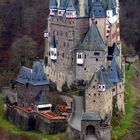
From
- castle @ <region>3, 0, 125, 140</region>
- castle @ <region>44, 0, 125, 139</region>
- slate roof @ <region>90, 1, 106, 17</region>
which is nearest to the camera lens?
castle @ <region>3, 0, 125, 140</region>

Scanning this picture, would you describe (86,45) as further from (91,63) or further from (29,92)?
(29,92)

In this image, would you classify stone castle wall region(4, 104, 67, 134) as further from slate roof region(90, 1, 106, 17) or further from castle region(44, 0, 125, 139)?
slate roof region(90, 1, 106, 17)

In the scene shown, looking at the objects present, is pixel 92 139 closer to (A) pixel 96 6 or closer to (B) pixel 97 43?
(B) pixel 97 43

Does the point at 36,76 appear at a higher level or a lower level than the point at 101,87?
higher

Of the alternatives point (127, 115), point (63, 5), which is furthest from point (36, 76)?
point (127, 115)

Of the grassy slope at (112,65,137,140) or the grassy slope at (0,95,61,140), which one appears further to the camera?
the grassy slope at (112,65,137,140)

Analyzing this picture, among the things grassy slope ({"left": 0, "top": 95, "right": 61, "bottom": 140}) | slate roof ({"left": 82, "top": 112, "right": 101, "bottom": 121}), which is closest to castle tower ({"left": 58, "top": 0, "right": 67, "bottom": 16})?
grassy slope ({"left": 0, "top": 95, "right": 61, "bottom": 140})

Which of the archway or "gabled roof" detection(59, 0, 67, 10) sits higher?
"gabled roof" detection(59, 0, 67, 10)
